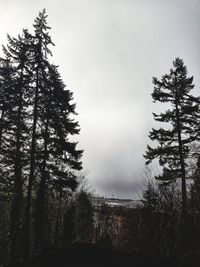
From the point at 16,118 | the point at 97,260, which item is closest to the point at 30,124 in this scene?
the point at 16,118

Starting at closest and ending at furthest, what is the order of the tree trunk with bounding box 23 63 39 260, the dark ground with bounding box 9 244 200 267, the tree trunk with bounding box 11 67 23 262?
the dark ground with bounding box 9 244 200 267 < the tree trunk with bounding box 23 63 39 260 < the tree trunk with bounding box 11 67 23 262

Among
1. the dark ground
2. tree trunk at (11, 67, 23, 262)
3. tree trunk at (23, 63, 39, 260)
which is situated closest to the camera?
the dark ground

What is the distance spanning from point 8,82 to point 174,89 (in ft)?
42.2

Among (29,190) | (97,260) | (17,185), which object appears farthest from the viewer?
(17,185)

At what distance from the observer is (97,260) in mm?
16844

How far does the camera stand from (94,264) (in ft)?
53.6

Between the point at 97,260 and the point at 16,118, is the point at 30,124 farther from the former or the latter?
the point at 97,260

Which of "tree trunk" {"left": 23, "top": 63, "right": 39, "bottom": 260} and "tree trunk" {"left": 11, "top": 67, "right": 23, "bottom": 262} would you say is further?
"tree trunk" {"left": 11, "top": 67, "right": 23, "bottom": 262}

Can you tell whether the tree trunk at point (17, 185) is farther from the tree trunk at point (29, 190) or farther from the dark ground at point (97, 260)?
the dark ground at point (97, 260)

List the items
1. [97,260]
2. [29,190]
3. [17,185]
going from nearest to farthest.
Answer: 1. [97,260]
2. [29,190]
3. [17,185]

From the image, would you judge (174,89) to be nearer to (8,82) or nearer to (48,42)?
(48,42)

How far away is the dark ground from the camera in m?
15.5

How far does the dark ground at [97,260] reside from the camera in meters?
15.5

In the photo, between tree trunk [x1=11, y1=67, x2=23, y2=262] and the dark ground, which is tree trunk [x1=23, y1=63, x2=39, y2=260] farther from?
tree trunk [x1=11, y1=67, x2=23, y2=262]
